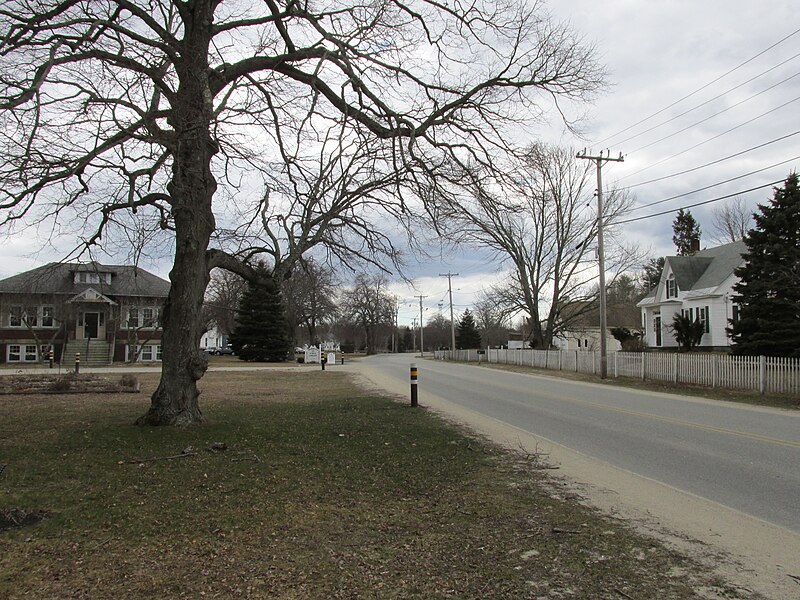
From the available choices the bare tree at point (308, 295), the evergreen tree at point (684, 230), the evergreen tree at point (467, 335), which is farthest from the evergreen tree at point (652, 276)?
the bare tree at point (308, 295)

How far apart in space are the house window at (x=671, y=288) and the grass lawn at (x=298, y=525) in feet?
127

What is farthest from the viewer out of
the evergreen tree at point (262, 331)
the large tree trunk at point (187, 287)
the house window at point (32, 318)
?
the evergreen tree at point (262, 331)

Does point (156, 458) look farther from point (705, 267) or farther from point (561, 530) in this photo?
point (705, 267)

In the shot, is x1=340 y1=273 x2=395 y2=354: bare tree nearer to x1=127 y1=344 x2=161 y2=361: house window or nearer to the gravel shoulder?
x1=127 y1=344 x2=161 y2=361: house window

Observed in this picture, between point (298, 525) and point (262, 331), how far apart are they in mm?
44194

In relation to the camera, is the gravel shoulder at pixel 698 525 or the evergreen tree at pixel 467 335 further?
the evergreen tree at pixel 467 335

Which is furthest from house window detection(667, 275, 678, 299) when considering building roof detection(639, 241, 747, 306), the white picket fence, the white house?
the white picket fence

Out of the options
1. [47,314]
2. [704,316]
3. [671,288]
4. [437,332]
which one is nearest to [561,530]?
[704,316]

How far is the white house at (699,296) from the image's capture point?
37094 millimetres

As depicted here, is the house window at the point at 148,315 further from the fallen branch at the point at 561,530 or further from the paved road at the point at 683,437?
the fallen branch at the point at 561,530

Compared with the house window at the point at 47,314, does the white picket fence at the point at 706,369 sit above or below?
below

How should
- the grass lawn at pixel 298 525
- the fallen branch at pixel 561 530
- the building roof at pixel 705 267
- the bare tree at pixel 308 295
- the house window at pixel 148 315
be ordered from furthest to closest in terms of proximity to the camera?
the house window at pixel 148 315, the building roof at pixel 705 267, the bare tree at pixel 308 295, the fallen branch at pixel 561 530, the grass lawn at pixel 298 525

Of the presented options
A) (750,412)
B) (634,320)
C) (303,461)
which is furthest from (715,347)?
(634,320)

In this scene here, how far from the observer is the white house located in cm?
3709
